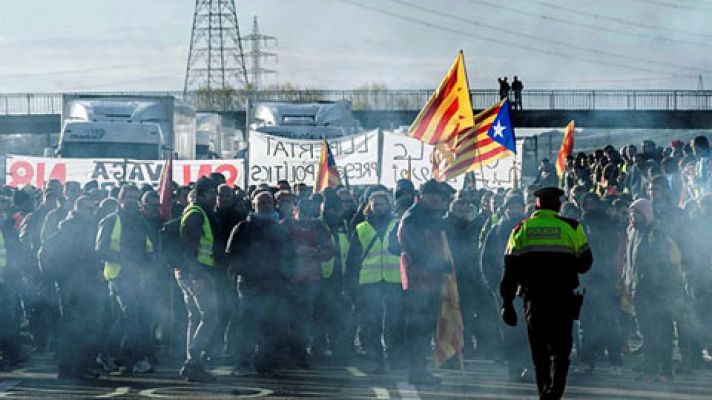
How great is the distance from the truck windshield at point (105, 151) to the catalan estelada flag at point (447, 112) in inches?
469

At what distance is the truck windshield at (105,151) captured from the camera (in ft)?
96.6

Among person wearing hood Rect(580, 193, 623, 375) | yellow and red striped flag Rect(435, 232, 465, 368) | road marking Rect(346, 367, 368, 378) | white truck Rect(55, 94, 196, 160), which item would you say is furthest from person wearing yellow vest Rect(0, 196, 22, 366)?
white truck Rect(55, 94, 196, 160)

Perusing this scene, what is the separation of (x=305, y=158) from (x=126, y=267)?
12.6m

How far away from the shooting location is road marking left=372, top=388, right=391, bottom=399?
12.6 m

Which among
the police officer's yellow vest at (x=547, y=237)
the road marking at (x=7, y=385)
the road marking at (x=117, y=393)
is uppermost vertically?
the police officer's yellow vest at (x=547, y=237)

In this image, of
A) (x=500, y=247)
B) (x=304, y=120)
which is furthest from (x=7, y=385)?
(x=304, y=120)

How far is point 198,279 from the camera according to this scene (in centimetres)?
1407

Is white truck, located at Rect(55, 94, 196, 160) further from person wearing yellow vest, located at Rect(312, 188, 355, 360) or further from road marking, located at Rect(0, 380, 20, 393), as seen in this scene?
road marking, located at Rect(0, 380, 20, 393)

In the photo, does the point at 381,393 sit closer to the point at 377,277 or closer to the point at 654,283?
the point at 377,277

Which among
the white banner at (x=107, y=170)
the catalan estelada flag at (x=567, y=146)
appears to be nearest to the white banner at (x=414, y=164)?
the catalan estelada flag at (x=567, y=146)

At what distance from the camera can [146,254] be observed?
1471 cm

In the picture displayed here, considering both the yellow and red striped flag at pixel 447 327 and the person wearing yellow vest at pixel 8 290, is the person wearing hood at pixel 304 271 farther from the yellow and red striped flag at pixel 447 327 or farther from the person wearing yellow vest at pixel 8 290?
the person wearing yellow vest at pixel 8 290

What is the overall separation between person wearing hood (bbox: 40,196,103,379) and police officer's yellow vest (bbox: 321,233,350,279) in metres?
2.56

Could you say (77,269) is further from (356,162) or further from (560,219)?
(356,162)
